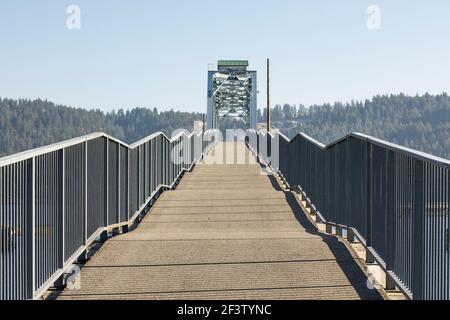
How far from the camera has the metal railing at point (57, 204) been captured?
5.08 metres

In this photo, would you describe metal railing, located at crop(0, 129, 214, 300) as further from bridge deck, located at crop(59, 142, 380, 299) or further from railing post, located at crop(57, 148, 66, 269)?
bridge deck, located at crop(59, 142, 380, 299)

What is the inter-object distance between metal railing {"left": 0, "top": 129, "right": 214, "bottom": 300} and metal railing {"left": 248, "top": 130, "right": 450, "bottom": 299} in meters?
2.45

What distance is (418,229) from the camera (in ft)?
17.8

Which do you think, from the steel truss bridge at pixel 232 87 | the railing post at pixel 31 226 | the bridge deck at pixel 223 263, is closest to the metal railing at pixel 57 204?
the railing post at pixel 31 226

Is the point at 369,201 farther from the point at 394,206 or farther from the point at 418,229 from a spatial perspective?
the point at 418,229

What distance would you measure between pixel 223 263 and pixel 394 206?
185 cm

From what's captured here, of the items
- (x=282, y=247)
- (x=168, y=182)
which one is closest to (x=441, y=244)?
(x=282, y=247)

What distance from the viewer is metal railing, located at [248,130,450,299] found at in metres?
4.90

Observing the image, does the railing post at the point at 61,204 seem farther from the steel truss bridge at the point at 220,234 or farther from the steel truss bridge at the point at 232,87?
the steel truss bridge at the point at 232,87

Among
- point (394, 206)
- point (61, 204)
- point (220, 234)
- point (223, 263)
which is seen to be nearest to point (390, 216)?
point (394, 206)

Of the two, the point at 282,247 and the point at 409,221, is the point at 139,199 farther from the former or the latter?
the point at 409,221

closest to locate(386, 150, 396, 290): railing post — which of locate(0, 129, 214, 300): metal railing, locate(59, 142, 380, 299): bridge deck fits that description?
locate(59, 142, 380, 299): bridge deck
